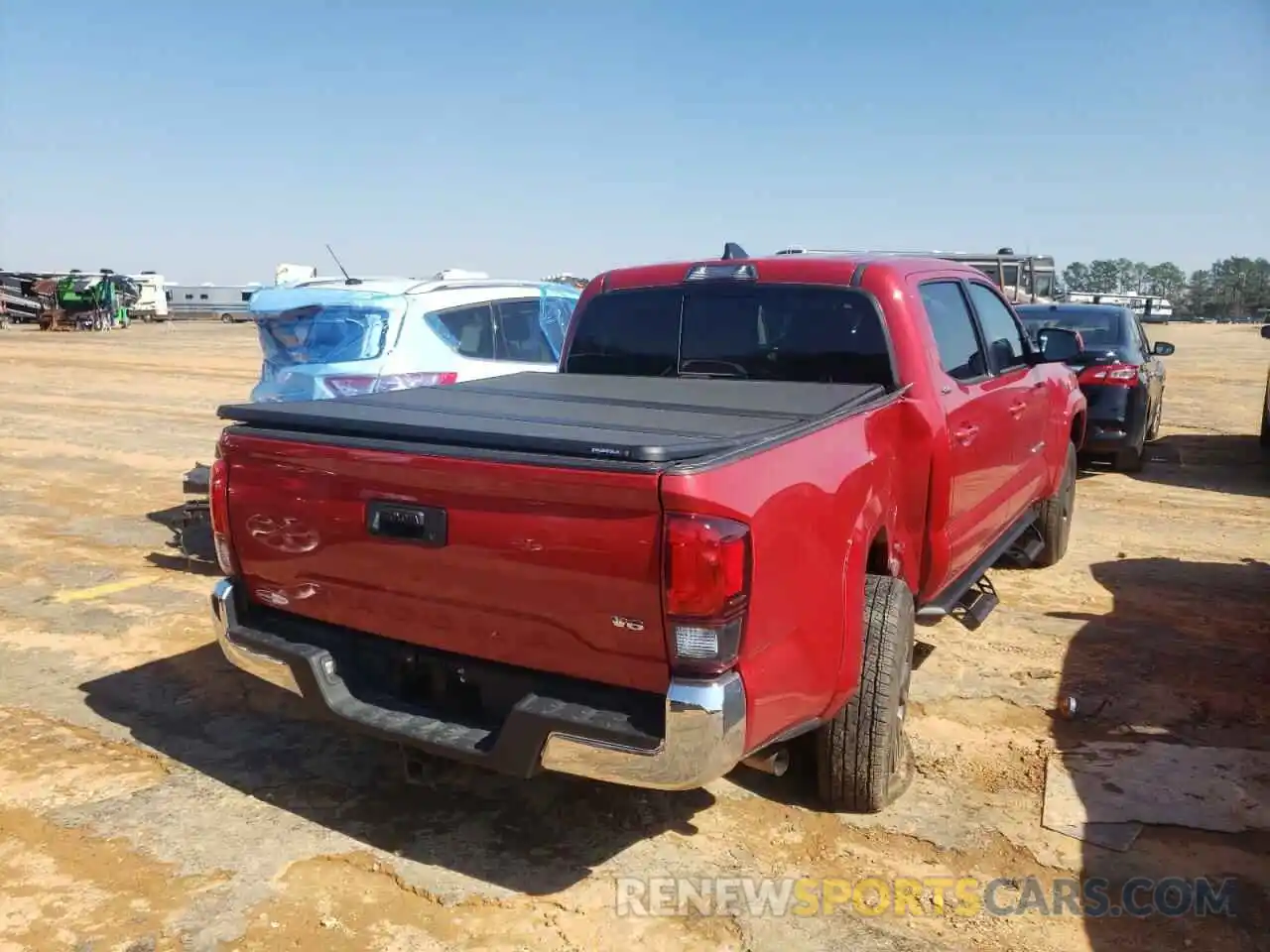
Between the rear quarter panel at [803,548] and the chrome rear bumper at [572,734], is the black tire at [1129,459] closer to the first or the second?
the rear quarter panel at [803,548]

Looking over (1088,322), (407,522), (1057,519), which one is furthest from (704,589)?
(1088,322)

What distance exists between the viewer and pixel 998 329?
18.0ft

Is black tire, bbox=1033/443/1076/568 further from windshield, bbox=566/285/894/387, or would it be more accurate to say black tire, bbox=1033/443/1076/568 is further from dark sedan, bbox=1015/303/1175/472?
windshield, bbox=566/285/894/387

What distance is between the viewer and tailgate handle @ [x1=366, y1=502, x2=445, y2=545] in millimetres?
3043

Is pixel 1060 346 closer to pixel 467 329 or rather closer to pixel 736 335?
pixel 736 335

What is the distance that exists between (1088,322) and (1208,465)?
6.67 feet

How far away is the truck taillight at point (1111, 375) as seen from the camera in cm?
970

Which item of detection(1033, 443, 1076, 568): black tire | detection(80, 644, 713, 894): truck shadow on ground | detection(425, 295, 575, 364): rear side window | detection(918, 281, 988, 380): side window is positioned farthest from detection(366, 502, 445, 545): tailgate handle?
detection(1033, 443, 1076, 568): black tire

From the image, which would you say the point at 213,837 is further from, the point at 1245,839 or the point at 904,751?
the point at 1245,839

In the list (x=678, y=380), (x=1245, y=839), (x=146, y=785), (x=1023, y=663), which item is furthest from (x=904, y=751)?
(x=146, y=785)

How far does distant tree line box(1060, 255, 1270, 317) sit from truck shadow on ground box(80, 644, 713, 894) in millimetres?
74052

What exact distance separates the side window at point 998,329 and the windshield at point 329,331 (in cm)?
385

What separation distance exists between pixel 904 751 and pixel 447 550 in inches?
81.1

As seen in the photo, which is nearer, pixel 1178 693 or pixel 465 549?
pixel 465 549
